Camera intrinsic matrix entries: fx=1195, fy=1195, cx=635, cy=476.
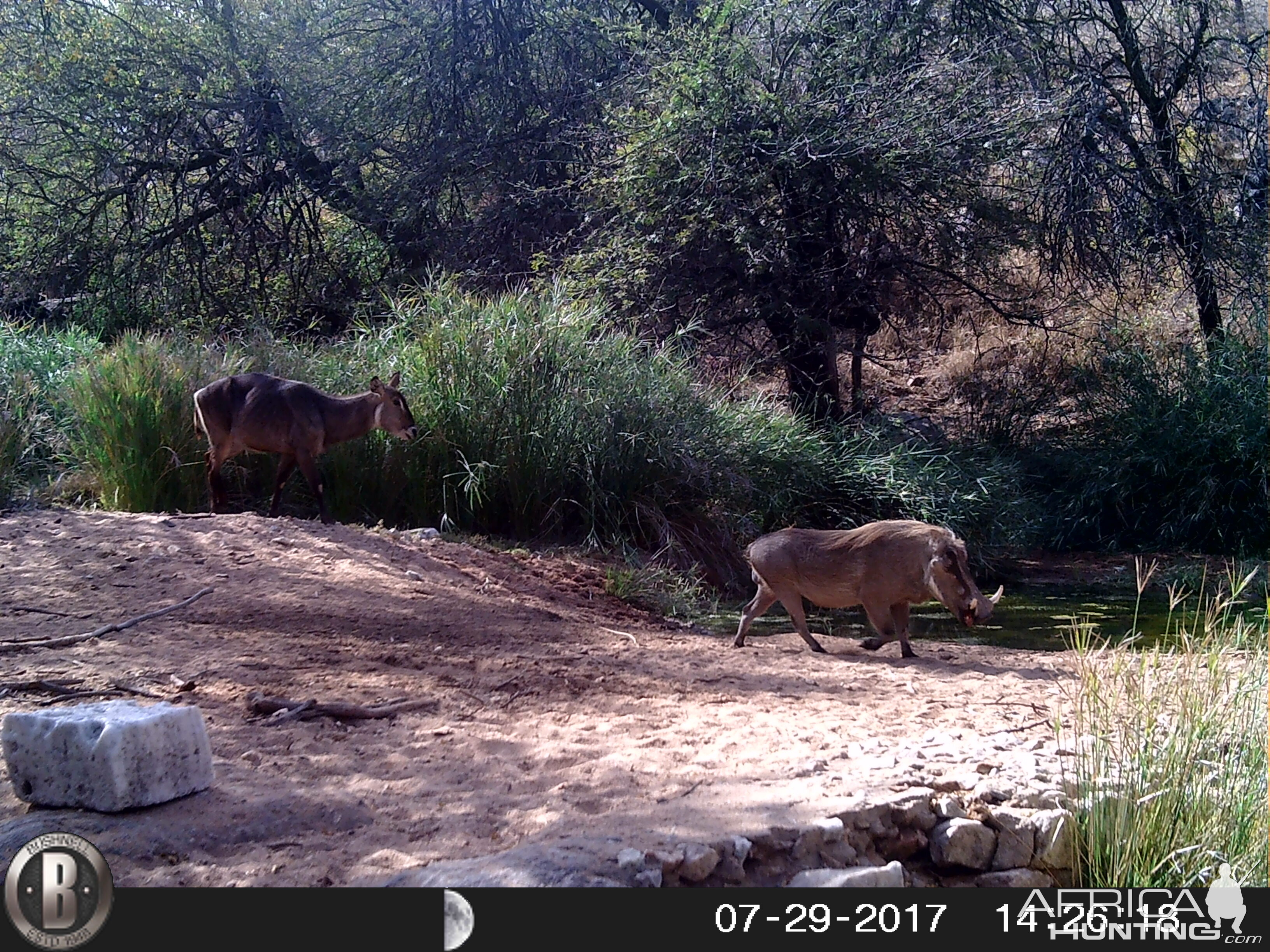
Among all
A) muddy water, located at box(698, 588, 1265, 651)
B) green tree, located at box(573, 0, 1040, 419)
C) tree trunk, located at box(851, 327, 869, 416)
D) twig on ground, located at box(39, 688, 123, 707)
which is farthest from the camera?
tree trunk, located at box(851, 327, 869, 416)

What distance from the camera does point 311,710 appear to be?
5.18 meters

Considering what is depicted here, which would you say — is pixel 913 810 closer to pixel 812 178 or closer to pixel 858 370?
pixel 812 178

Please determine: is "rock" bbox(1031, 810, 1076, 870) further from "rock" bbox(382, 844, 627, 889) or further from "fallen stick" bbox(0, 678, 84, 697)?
"fallen stick" bbox(0, 678, 84, 697)

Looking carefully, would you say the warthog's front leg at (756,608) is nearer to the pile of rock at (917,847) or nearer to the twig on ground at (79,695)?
the pile of rock at (917,847)

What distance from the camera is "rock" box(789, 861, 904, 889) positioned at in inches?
150

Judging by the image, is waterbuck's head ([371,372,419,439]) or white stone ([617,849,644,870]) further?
waterbuck's head ([371,372,419,439])

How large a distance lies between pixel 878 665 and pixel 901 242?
30.0 ft

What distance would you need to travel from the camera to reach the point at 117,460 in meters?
9.73

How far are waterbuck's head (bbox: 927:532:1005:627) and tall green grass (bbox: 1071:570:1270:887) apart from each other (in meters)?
2.02

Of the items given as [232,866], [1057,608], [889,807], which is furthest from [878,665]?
[232,866]

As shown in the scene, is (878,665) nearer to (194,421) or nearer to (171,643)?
(171,643)

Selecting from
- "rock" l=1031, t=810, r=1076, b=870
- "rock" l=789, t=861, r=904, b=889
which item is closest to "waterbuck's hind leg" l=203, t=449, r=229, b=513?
"rock" l=789, t=861, r=904, b=889
